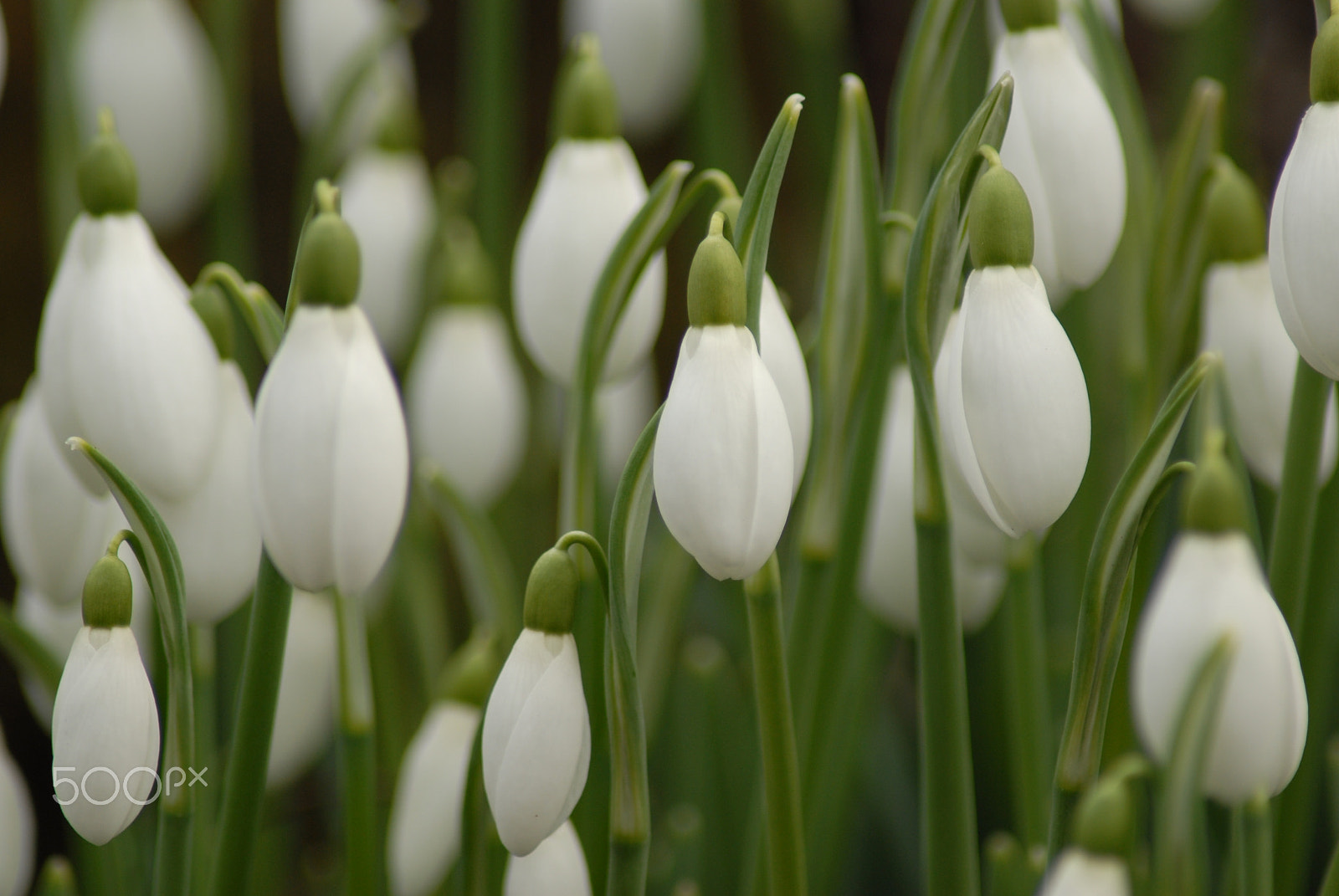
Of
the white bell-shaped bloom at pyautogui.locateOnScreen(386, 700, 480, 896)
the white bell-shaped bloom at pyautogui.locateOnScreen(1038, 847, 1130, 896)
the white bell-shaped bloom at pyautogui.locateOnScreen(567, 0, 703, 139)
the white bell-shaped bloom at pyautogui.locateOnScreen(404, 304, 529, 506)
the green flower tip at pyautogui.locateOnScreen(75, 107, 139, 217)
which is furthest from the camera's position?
the white bell-shaped bloom at pyautogui.locateOnScreen(567, 0, 703, 139)

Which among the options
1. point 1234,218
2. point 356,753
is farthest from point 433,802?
point 1234,218

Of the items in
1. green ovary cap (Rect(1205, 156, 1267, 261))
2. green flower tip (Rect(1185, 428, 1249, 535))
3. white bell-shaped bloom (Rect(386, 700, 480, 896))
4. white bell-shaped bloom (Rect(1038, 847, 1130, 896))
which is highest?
green ovary cap (Rect(1205, 156, 1267, 261))

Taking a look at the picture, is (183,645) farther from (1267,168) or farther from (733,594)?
(1267,168)

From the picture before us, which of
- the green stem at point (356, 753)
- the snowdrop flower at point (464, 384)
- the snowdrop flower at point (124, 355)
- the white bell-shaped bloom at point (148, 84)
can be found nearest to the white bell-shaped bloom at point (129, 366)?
the snowdrop flower at point (124, 355)

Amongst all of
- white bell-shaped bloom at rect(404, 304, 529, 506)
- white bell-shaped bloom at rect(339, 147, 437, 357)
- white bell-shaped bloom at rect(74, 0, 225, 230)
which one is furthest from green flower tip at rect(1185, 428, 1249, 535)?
white bell-shaped bloom at rect(74, 0, 225, 230)

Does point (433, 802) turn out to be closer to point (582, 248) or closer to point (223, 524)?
point (223, 524)

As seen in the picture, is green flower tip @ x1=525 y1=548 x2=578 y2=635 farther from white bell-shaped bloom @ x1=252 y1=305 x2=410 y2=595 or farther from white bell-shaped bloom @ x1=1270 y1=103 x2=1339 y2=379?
white bell-shaped bloom @ x1=1270 y1=103 x2=1339 y2=379

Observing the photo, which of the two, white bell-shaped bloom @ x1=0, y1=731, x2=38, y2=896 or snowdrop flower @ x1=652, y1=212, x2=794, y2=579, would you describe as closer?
snowdrop flower @ x1=652, y1=212, x2=794, y2=579
